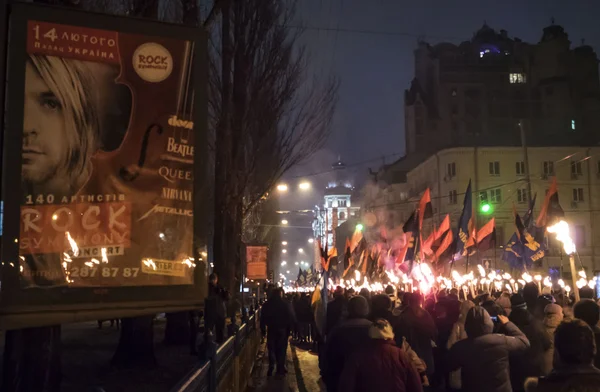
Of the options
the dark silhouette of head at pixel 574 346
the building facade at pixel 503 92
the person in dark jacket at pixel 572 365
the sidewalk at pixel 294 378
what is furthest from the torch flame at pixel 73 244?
the building facade at pixel 503 92

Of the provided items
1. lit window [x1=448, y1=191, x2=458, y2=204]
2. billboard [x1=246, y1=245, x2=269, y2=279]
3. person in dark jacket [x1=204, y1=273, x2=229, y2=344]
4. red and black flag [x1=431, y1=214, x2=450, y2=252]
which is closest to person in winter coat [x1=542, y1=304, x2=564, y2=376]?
person in dark jacket [x1=204, y1=273, x2=229, y2=344]

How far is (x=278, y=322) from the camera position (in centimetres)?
1588

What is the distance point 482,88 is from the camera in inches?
3041

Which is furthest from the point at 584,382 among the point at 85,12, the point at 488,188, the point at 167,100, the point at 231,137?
the point at 488,188

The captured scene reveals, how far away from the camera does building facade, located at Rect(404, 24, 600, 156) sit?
72812 mm

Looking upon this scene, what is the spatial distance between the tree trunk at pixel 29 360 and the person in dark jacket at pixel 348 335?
365 cm

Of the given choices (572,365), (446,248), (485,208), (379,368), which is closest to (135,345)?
(379,368)

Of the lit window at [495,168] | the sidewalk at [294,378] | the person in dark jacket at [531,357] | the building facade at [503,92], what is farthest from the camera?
the building facade at [503,92]

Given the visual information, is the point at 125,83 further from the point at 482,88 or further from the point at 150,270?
the point at 482,88

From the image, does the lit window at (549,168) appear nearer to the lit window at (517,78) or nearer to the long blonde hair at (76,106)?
the lit window at (517,78)

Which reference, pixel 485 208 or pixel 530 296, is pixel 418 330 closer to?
pixel 530 296

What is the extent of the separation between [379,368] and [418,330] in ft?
15.2

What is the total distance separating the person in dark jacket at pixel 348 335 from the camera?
24.8 ft

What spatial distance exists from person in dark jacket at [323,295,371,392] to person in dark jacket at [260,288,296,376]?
777 cm
